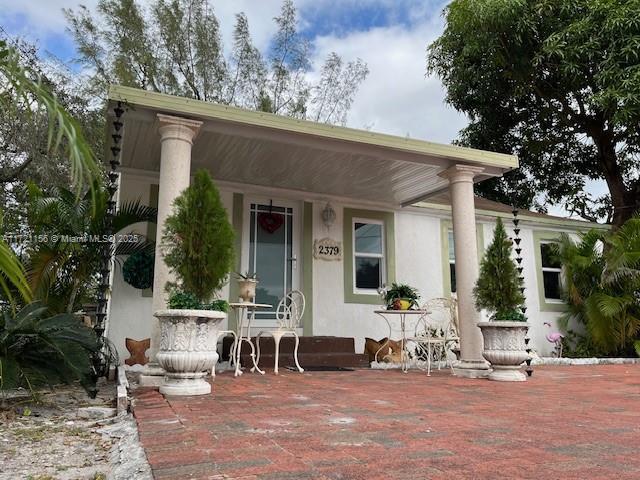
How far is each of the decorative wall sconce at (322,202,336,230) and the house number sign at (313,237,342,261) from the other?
248 millimetres

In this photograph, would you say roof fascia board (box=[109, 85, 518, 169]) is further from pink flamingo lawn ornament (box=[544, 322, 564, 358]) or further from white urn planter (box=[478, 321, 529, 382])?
pink flamingo lawn ornament (box=[544, 322, 564, 358])

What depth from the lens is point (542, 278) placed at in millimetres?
9344

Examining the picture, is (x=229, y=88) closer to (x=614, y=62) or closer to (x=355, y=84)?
(x=355, y=84)

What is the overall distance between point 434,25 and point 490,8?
310 cm

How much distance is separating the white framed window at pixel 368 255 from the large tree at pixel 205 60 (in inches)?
340

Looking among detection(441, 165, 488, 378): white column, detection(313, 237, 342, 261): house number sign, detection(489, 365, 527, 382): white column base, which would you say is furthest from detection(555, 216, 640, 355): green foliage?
detection(313, 237, 342, 261): house number sign

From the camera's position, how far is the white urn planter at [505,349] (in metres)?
5.30

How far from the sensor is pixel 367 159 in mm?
6219

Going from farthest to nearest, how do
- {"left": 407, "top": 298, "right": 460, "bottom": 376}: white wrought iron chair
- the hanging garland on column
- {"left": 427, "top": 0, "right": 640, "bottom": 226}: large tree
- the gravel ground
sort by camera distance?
{"left": 427, "top": 0, "right": 640, "bottom": 226}: large tree
{"left": 407, "top": 298, "right": 460, "bottom": 376}: white wrought iron chair
the hanging garland on column
the gravel ground

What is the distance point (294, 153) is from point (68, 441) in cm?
423

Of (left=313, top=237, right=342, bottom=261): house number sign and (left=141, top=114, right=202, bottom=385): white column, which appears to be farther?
(left=313, top=237, right=342, bottom=261): house number sign

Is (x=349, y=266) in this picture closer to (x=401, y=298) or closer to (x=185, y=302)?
(x=401, y=298)

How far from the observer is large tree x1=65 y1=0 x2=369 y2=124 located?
13.4 m

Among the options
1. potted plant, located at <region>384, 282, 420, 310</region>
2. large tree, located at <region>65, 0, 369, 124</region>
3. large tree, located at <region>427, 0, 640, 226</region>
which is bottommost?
potted plant, located at <region>384, 282, 420, 310</region>
